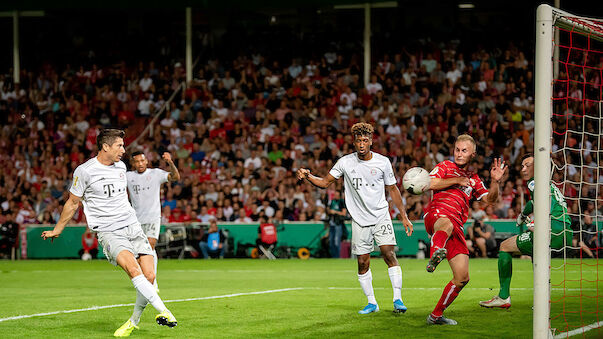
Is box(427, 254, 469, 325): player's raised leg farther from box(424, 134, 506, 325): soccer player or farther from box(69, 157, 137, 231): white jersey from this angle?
box(69, 157, 137, 231): white jersey

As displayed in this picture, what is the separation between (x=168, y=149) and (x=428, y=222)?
19.4 metres

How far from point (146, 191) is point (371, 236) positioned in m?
5.34

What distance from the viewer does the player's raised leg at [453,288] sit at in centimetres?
891

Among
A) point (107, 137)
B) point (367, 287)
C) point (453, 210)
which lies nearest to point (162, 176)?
point (367, 287)

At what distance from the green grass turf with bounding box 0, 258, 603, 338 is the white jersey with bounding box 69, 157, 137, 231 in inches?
48.1

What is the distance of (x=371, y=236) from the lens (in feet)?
34.9

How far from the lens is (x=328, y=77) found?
95.8 feet

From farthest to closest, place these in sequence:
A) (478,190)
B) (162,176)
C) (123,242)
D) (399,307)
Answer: (162,176)
(399,307)
(478,190)
(123,242)

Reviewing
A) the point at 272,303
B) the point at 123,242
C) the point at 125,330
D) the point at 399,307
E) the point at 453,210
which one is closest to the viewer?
the point at 125,330

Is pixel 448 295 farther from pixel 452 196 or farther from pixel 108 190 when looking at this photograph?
pixel 108 190

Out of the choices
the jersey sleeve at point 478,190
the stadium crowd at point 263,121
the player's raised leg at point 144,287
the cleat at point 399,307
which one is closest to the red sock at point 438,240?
the jersey sleeve at point 478,190

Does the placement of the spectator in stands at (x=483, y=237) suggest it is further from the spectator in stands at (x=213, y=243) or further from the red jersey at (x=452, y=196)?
the red jersey at (x=452, y=196)

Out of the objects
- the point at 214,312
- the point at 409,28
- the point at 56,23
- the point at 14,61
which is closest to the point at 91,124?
the point at 14,61

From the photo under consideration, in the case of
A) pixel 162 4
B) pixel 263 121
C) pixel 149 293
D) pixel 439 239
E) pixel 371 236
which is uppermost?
pixel 162 4
